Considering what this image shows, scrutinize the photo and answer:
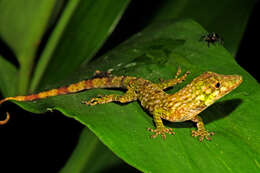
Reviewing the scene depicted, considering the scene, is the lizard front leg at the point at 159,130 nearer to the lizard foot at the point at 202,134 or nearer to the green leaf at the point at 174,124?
the green leaf at the point at 174,124

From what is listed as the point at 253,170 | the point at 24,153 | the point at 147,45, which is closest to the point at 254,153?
the point at 253,170

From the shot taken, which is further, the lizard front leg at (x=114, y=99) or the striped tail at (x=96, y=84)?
the striped tail at (x=96, y=84)

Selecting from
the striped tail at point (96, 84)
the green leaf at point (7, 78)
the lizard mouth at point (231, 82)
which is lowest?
the green leaf at point (7, 78)

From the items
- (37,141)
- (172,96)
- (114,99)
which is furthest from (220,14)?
(37,141)

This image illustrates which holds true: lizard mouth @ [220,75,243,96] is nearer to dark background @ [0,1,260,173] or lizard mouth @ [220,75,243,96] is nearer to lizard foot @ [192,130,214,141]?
lizard foot @ [192,130,214,141]

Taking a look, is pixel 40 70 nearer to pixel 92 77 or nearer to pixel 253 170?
pixel 92 77

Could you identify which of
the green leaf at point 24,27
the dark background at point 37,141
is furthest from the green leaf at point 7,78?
the dark background at point 37,141

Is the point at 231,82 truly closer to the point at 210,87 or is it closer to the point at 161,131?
the point at 210,87
